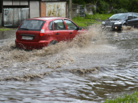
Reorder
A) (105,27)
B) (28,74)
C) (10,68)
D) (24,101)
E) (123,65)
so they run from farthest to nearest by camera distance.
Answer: (105,27), (123,65), (10,68), (28,74), (24,101)

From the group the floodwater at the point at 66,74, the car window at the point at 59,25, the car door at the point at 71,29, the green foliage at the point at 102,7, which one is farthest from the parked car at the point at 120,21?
the green foliage at the point at 102,7

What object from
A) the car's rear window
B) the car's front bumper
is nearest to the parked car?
the car's rear window

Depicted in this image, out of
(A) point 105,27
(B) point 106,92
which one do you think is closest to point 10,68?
(B) point 106,92

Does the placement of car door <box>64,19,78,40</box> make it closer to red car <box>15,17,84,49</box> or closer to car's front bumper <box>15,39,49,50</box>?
red car <box>15,17,84,49</box>

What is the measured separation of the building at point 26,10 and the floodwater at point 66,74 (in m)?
14.0

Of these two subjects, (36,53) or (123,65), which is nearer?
(123,65)

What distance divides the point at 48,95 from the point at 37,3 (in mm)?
22245

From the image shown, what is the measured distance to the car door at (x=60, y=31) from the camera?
10.0 meters

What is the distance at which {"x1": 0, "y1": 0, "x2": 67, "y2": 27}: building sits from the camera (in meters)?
24.3

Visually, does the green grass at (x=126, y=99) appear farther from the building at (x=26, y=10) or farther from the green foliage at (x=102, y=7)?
the green foliage at (x=102, y=7)

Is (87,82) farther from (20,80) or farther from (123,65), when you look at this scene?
(123,65)

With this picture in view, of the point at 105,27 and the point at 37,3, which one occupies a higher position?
the point at 37,3

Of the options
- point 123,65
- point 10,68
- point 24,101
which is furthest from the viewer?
point 123,65

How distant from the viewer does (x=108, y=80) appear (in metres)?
6.41
